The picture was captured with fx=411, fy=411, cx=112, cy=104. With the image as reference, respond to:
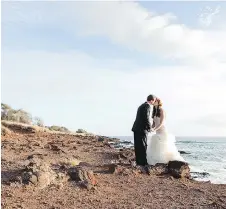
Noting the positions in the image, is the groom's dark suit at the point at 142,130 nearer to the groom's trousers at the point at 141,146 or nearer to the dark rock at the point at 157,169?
the groom's trousers at the point at 141,146

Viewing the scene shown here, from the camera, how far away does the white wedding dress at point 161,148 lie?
45.3ft

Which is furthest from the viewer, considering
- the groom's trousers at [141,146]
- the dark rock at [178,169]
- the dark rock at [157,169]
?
the groom's trousers at [141,146]

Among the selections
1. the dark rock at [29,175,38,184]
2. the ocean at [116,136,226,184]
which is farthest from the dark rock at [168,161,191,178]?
the dark rock at [29,175,38,184]

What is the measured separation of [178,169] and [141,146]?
5.57 ft

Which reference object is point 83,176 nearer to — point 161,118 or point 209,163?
point 161,118

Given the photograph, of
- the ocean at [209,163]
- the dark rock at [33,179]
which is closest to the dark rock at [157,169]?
the ocean at [209,163]

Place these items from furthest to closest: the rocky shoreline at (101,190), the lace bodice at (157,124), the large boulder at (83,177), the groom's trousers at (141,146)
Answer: the lace bodice at (157,124) < the groom's trousers at (141,146) < the large boulder at (83,177) < the rocky shoreline at (101,190)

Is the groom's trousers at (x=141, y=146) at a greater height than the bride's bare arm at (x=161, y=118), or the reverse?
the bride's bare arm at (x=161, y=118)

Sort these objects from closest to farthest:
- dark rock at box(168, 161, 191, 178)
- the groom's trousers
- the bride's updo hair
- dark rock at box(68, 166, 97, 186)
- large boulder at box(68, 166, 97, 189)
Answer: large boulder at box(68, 166, 97, 189) → dark rock at box(68, 166, 97, 186) → dark rock at box(168, 161, 191, 178) → the groom's trousers → the bride's updo hair

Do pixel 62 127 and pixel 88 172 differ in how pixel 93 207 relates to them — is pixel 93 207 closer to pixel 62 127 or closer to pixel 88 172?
pixel 88 172

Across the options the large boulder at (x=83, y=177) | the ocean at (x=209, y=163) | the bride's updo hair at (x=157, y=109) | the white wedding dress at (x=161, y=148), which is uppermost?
the bride's updo hair at (x=157, y=109)

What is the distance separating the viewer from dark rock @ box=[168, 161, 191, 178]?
1214 cm

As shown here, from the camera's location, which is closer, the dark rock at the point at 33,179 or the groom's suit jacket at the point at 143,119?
the dark rock at the point at 33,179

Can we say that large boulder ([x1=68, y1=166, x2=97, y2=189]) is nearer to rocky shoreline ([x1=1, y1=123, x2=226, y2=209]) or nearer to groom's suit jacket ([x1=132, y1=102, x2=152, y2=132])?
rocky shoreline ([x1=1, y1=123, x2=226, y2=209])
